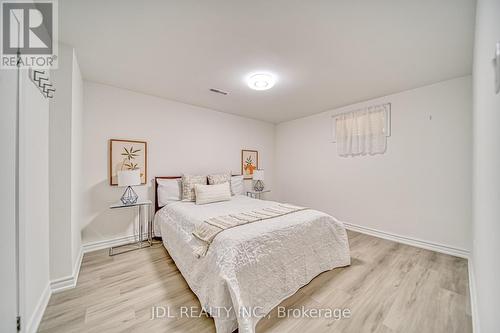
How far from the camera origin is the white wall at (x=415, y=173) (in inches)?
98.0

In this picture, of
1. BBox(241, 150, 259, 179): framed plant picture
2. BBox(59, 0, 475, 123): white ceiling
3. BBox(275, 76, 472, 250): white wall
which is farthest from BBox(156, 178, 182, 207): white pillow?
BBox(275, 76, 472, 250): white wall

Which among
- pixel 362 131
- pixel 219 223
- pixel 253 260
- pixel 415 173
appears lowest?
pixel 253 260

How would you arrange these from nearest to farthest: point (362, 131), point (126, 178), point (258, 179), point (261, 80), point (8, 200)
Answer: point (8, 200), point (261, 80), point (126, 178), point (362, 131), point (258, 179)

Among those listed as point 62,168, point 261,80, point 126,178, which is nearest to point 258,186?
point 261,80

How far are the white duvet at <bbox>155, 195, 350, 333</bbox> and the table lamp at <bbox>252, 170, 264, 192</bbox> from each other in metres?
1.94

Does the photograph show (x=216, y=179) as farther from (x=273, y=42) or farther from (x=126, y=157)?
(x=273, y=42)

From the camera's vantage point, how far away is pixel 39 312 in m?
1.46

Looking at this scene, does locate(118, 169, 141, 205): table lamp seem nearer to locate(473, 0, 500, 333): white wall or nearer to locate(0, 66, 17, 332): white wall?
locate(0, 66, 17, 332): white wall

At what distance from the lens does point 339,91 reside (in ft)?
9.63

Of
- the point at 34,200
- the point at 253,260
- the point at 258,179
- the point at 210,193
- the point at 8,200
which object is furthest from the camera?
the point at 258,179

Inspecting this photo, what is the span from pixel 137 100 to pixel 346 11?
3.03m

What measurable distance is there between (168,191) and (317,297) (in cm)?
253

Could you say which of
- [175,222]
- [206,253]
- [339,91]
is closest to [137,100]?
[175,222]

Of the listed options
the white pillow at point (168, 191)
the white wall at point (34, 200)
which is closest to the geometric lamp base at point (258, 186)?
the white pillow at point (168, 191)
